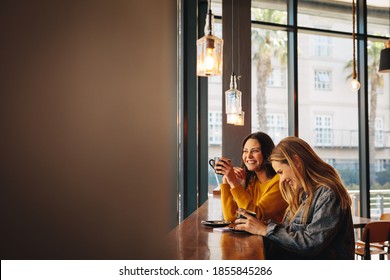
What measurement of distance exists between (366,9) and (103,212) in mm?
6743

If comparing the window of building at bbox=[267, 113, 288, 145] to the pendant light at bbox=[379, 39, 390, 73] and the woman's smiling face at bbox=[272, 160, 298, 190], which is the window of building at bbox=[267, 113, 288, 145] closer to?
the pendant light at bbox=[379, 39, 390, 73]

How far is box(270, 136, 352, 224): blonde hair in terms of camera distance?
6.09 feet

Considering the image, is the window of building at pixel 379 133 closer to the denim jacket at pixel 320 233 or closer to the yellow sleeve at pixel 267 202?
the yellow sleeve at pixel 267 202

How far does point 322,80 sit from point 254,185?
3.65 meters

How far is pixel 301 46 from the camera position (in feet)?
19.8

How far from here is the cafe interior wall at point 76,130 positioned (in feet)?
0.50

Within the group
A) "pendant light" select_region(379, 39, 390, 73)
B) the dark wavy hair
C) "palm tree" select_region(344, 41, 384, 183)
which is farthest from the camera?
"palm tree" select_region(344, 41, 384, 183)

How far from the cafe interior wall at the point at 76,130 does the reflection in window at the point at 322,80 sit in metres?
6.09

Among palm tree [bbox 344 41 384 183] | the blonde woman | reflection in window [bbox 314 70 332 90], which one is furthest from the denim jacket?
palm tree [bbox 344 41 384 183]

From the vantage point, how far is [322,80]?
19.9 ft

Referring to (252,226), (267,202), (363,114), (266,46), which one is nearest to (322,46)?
(266,46)

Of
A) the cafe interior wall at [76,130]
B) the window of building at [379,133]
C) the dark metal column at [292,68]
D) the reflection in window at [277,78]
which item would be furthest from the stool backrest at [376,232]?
the cafe interior wall at [76,130]

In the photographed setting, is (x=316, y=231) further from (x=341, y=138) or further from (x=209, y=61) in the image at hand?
(x=341, y=138)
